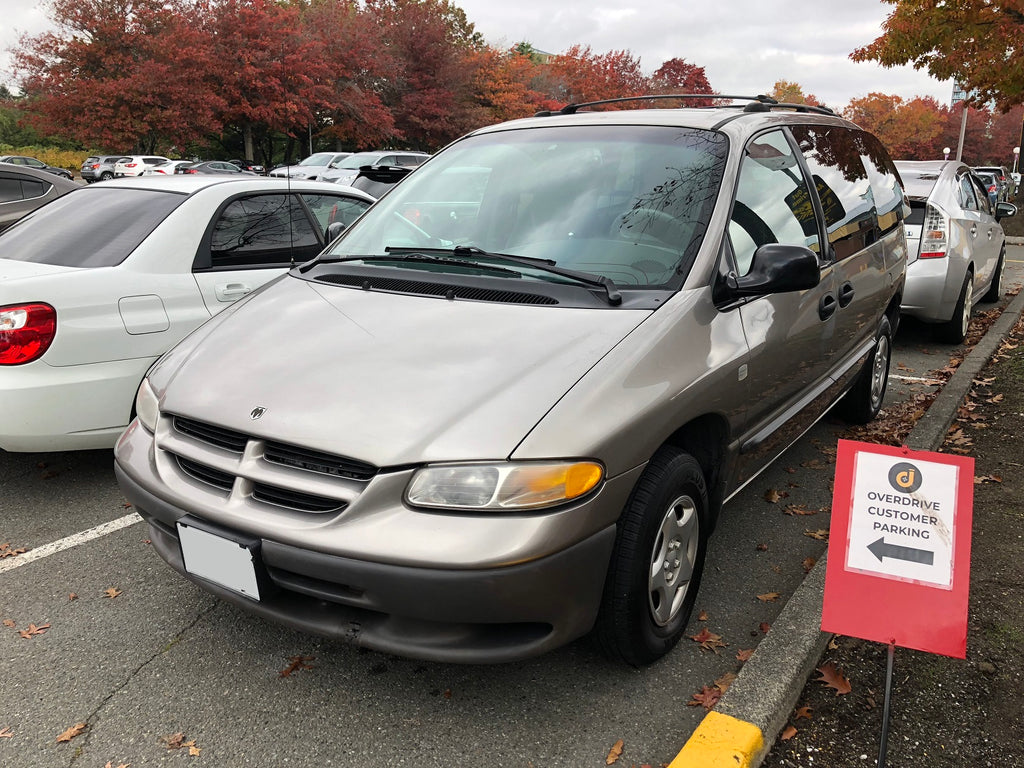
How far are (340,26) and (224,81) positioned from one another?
24.1ft

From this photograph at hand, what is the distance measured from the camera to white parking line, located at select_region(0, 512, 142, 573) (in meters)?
3.45

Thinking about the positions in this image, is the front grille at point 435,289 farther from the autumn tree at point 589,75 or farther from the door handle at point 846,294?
the autumn tree at point 589,75

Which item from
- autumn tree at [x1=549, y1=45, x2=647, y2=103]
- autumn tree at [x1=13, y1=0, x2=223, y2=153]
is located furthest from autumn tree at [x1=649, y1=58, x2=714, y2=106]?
autumn tree at [x1=13, y1=0, x2=223, y2=153]

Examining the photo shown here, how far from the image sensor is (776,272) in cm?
286

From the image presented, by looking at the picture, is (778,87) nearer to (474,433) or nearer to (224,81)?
(224,81)

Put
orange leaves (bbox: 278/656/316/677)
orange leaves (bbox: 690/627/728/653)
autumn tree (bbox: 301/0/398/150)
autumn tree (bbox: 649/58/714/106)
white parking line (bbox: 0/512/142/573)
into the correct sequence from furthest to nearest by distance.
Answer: autumn tree (bbox: 649/58/714/106) → autumn tree (bbox: 301/0/398/150) → white parking line (bbox: 0/512/142/573) → orange leaves (bbox: 690/627/728/653) → orange leaves (bbox: 278/656/316/677)

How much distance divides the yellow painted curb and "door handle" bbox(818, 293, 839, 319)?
199 centimetres

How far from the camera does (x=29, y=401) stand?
3.65 m

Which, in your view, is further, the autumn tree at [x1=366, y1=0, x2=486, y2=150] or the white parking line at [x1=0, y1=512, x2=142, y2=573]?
the autumn tree at [x1=366, y1=0, x2=486, y2=150]

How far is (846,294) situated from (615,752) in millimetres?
2564

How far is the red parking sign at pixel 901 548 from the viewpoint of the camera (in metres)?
2.17

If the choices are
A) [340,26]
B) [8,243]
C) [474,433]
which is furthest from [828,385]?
[340,26]

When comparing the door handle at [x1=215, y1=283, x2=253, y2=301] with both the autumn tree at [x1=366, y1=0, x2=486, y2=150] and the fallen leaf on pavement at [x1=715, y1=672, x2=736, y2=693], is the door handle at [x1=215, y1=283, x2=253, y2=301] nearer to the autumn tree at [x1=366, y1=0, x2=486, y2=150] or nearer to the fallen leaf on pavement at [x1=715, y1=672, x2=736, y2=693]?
the fallen leaf on pavement at [x1=715, y1=672, x2=736, y2=693]

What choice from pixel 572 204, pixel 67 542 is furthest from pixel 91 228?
pixel 572 204
